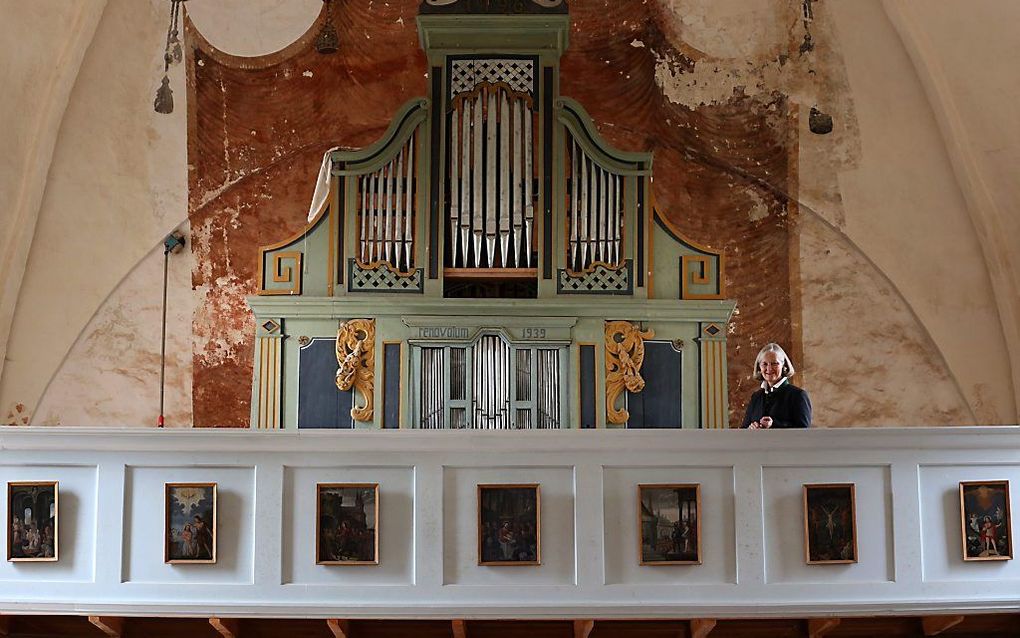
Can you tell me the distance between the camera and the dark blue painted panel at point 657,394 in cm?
1082

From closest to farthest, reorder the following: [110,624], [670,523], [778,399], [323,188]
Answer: [670,523] → [110,624] → [778,399] → [323,188]

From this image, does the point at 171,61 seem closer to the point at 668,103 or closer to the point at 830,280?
the point at 668,103

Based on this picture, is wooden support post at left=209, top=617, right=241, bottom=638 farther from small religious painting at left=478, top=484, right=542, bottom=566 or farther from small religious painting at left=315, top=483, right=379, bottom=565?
small religious painting at left=478, top=484, right=542, bottom=566

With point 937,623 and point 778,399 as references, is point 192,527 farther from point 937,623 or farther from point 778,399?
point 937,623

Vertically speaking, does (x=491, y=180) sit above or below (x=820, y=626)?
above

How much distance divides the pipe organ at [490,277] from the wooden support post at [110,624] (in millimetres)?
2294

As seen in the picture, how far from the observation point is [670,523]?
839cm

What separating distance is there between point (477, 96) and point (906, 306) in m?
4.37

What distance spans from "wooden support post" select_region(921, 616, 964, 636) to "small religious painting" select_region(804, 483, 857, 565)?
0.82 metres

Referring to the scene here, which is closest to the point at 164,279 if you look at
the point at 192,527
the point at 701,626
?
the point at 192,527

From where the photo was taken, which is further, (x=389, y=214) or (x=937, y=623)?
(x=389, y=214)

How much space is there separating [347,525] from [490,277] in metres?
3.30

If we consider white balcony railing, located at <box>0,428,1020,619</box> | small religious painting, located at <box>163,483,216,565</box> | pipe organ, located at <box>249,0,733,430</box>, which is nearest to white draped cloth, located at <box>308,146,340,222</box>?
pipe organ, located at <box>249,0,733,430</box>

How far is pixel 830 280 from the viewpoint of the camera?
13055mm
